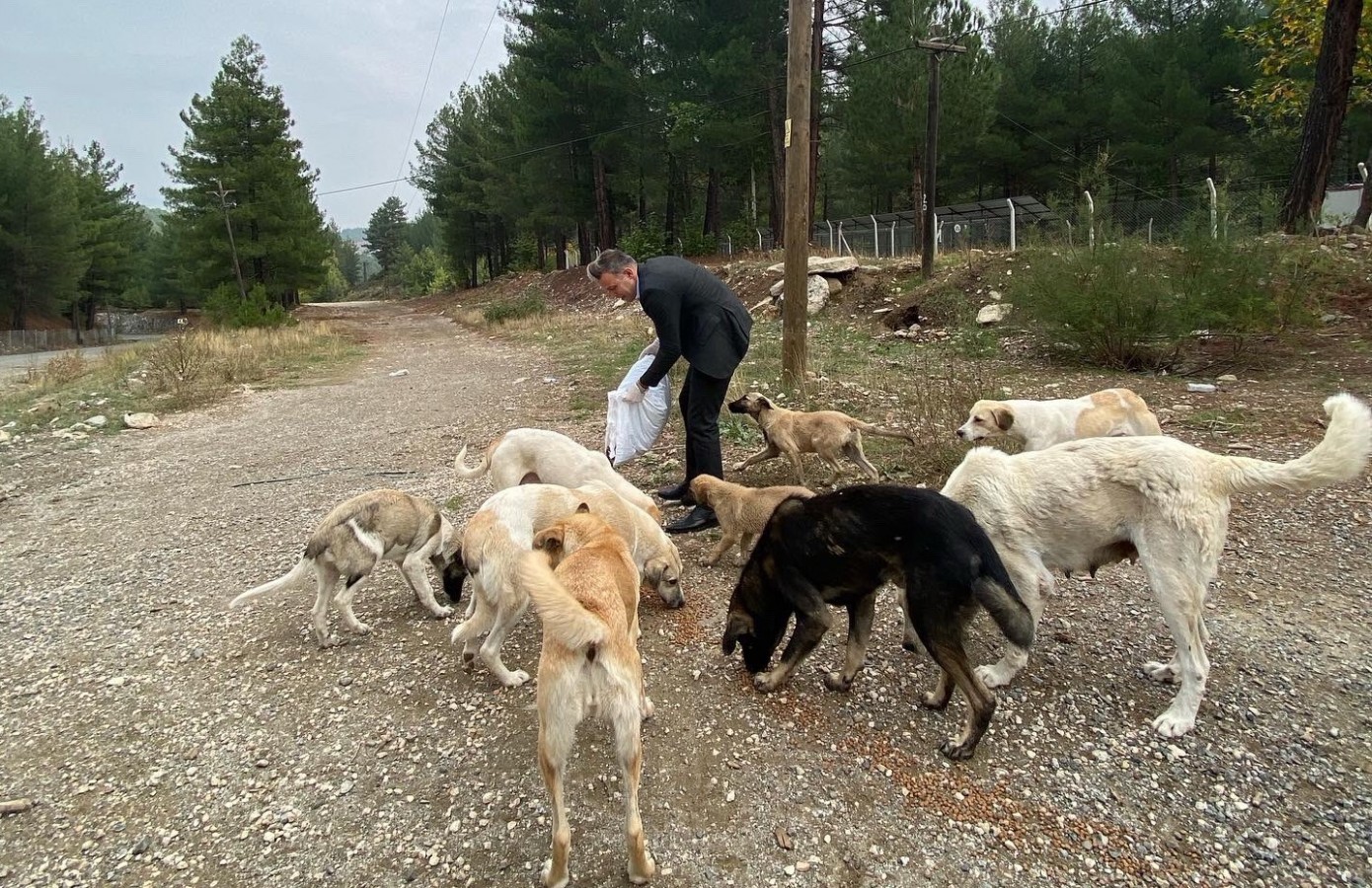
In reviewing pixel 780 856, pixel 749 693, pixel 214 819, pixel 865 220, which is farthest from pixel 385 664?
pixel 865 220

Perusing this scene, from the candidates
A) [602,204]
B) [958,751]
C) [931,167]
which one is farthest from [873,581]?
[602,204]

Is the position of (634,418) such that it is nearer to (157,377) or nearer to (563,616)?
(563,616)

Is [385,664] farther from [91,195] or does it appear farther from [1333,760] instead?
[91,195]

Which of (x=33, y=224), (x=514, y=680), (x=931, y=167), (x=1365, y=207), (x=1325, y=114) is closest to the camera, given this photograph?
(x=514, y=680)

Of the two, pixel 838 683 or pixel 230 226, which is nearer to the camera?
pixel 838 683

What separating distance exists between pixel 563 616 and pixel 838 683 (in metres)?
1.88

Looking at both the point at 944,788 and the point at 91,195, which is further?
the point at 91,195

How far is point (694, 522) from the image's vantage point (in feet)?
19.9

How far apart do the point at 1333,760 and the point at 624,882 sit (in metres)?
3.01

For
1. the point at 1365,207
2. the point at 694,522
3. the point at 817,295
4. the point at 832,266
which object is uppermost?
the point at 1365,207

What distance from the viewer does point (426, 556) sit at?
474 cm

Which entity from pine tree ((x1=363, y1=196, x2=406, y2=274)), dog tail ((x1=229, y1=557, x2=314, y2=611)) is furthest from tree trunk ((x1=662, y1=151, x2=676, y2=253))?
pine tree ((x1=363, y1=196, x2=406, y2=274))

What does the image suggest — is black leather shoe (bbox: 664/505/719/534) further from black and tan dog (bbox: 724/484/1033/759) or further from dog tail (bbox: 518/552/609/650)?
dog tail (bbox: 518/552/609/650)

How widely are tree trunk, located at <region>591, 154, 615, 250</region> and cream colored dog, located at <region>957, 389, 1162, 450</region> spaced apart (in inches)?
1155
